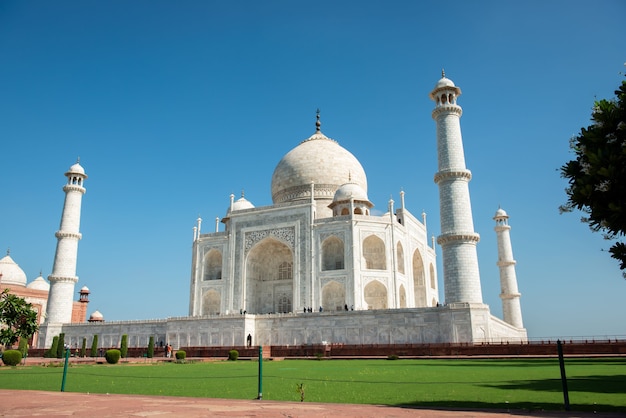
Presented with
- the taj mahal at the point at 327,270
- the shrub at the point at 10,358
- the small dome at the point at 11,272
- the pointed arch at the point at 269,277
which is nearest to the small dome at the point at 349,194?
the taj mahal at the point at 327,270

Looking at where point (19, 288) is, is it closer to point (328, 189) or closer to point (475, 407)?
point (328, 189)

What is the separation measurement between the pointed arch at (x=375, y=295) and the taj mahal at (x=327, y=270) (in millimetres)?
50

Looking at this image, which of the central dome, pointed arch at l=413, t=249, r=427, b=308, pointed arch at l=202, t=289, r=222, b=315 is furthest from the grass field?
the central dome

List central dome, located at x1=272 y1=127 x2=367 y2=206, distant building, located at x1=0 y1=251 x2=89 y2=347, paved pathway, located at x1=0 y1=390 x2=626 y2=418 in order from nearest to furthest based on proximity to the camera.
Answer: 1. paved pathway, located at x1=0 y1=390 x2=626 y2=418
2. central dome, located at x1=272 y1=127 x2=367 y2=206
3. distant building, located at x1=0 y1=251 x2=89 y2=347

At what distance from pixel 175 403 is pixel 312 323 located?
1689 cm

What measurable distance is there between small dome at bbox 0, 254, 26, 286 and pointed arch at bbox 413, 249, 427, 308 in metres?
29.0

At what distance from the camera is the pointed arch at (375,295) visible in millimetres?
25141

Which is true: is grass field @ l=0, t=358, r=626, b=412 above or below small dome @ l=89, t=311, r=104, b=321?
below

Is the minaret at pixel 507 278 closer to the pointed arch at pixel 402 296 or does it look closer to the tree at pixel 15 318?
the pointed arch at pixel 402 296

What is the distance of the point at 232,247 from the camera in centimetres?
2784

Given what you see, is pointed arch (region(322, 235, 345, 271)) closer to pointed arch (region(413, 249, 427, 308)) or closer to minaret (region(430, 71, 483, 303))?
pointed arch (region(413, 249, 427, 308))

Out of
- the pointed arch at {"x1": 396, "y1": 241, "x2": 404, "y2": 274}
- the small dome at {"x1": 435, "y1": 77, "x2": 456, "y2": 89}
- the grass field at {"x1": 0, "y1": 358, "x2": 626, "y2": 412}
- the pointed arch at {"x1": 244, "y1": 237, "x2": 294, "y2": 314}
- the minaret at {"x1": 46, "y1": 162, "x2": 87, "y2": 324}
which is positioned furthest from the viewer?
the pointed arch at {"x1": 244, "y1": 237, "x2": 294, "y2": 314}

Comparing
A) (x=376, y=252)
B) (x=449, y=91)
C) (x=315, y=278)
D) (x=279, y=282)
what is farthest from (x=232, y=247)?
(x=449, y=91)

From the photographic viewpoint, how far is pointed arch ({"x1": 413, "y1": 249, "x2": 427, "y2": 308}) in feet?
96.0
